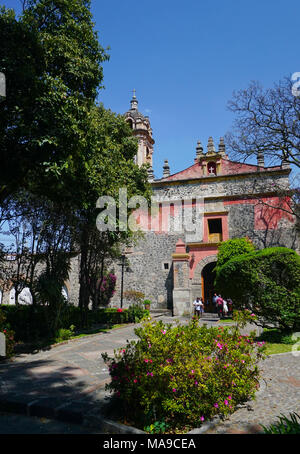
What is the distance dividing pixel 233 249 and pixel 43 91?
14.8 m

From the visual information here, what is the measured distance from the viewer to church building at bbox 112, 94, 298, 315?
1988 cm

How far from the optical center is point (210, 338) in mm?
4773

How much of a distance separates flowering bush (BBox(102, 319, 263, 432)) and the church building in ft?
49.1

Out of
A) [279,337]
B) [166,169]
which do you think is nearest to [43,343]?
[279,337]

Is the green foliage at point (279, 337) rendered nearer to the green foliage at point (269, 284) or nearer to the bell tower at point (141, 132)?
the green foliage at point (269, 284)

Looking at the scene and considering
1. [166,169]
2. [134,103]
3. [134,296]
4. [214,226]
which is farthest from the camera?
[134,103]

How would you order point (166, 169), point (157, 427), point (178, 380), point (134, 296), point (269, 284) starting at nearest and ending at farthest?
point (157, 427), point (178, 380), point (269, 284), point (134, 296), point (166, 169)

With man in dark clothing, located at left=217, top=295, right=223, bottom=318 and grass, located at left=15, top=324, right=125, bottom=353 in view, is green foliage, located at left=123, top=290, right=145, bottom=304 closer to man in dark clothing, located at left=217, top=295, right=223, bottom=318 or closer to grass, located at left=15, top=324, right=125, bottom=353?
man in dark clothing, located at left=217, top=295, right=223, bottom=318

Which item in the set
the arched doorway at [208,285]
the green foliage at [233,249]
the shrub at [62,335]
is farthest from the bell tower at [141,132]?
the shrub at [62,335]

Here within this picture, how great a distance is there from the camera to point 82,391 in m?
4.89

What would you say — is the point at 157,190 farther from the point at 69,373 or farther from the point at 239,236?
the point at 69,373

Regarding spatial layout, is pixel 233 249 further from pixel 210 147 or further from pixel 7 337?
pixel 7 337

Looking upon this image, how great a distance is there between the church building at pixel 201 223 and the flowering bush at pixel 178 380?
49.1ft

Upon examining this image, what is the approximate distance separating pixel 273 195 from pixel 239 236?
345cm
